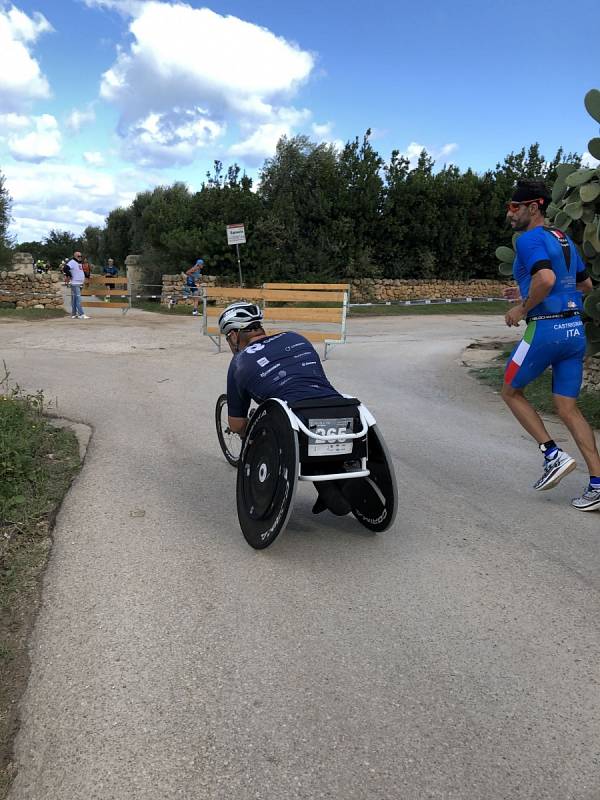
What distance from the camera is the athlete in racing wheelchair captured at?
366 centimetres

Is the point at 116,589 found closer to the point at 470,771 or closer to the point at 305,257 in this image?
the point at 470,771

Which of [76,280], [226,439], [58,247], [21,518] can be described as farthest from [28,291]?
[58,247]

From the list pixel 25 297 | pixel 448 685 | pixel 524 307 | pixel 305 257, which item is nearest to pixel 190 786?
pixel 448 685

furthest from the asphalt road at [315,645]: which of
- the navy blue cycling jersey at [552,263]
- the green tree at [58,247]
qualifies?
the green tree at [58,247]

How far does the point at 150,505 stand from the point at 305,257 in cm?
2393

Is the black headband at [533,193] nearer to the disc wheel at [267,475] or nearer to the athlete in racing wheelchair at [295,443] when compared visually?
the athlete in racing wheelchair at [295,443]

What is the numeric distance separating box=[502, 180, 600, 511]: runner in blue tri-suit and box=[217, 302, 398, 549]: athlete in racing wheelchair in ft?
4.93

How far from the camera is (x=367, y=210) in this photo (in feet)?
92.0

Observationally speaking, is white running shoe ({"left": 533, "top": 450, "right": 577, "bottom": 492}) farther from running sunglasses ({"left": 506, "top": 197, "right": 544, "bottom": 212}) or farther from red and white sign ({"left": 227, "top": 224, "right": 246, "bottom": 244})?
red and white sign ({"left": 227, "top": 224, "right": 246, "bottom": 244})

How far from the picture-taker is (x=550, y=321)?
4586mm

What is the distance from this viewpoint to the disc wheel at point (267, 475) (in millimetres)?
3561

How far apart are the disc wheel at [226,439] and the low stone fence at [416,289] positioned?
22.5 metres

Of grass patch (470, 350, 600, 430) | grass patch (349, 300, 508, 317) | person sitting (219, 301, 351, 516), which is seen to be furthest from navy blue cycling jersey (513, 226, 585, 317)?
grass patch (349, 300, 508, 317)

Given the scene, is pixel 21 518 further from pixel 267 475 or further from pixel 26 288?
pixel 26 288
